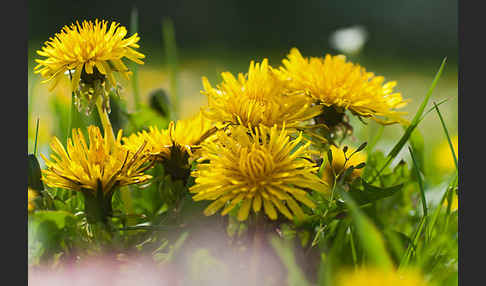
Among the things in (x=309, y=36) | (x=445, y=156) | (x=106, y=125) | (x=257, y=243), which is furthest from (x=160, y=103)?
(x=309, y=36)

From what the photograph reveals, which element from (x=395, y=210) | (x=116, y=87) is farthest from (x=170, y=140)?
(x=395, y=210)

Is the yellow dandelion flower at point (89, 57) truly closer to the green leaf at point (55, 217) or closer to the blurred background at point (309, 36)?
the green leaf at point (55, 217)

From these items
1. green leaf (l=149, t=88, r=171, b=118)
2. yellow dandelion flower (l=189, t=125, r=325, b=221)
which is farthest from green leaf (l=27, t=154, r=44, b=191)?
green leaf (l=149, t=88, r=171, b=118)

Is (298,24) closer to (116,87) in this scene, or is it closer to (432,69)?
(432,69)

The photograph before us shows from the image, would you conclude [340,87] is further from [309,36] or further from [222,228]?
[309,36]

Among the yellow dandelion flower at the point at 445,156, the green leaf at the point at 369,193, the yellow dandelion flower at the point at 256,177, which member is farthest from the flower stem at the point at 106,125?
the yellow dandelion flower at the point at 445,156
